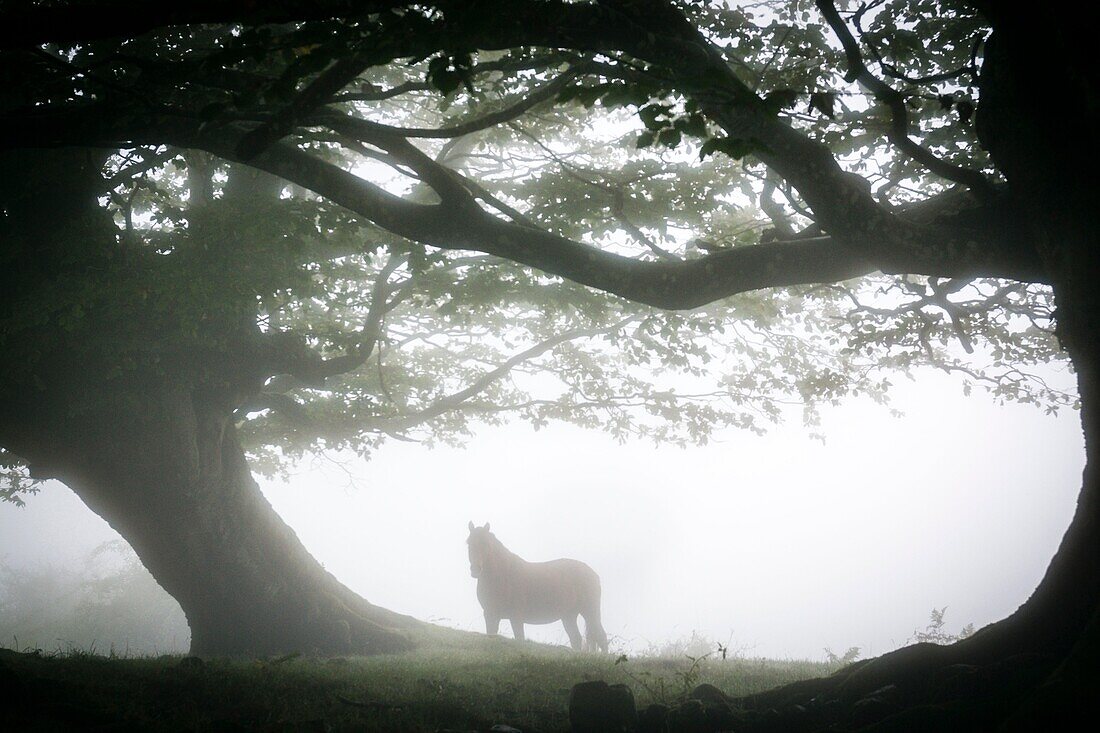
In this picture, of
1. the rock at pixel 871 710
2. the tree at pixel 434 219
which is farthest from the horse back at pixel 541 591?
the rock at pixel 871 710

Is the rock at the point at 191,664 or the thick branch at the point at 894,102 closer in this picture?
the thick branch at the point at 894,102

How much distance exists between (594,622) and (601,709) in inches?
395

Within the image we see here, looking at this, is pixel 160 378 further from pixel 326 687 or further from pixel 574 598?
pixel 574 598

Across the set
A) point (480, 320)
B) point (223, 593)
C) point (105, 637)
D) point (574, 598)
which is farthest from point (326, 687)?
point (105, 637)

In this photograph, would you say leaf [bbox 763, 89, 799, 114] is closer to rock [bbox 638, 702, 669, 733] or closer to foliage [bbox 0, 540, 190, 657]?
rock [bbox 638, 702, 669, 733]

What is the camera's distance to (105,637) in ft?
90.1

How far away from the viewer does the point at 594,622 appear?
13430 millimetres

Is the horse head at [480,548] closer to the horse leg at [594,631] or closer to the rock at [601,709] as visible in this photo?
the horse leg at [594,631]

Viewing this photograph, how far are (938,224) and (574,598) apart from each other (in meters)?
10.7

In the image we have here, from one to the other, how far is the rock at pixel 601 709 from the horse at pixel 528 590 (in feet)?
27.4

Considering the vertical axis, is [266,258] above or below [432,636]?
above

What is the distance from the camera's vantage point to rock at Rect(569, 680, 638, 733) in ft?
13.2

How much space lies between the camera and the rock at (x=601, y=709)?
4027 mm

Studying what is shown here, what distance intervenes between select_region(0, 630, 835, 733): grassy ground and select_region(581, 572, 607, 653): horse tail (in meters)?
6.06
